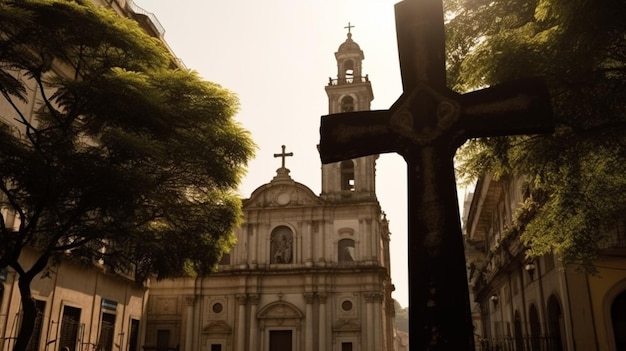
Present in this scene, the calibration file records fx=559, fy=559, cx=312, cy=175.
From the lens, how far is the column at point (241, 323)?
3425cm

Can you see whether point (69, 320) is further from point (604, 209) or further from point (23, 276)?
point (604, 209)

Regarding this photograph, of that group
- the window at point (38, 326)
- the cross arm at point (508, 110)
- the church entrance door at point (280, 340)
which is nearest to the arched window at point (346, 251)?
the church entrance door at point (280, 340)

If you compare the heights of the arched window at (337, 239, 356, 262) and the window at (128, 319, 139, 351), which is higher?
the arched window at (337, 239, 356, 262)

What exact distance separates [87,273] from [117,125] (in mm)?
11976

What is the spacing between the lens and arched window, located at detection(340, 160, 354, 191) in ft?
124

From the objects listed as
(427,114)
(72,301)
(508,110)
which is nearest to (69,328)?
(72,301)

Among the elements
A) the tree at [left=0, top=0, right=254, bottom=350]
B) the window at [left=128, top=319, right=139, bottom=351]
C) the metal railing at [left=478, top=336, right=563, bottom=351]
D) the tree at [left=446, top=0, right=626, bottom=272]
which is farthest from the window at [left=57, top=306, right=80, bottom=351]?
the tree at [left=446, top=0, right=626, bottom=272]

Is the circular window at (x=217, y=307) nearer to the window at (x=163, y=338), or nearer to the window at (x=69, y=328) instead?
the window at (x=163, y=338)

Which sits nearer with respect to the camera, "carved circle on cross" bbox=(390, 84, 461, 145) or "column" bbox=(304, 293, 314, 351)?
"carved circle on cross" bbox=(390, 84, 461, 145)

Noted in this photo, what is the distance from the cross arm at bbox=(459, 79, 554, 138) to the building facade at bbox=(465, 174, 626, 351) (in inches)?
351

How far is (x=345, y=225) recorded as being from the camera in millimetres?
36312

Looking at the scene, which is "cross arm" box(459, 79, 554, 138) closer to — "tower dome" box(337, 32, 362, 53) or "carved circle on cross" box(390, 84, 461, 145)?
"carved circle on cross" box(390, 84, 461, 145)

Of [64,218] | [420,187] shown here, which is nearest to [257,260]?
[64,218]

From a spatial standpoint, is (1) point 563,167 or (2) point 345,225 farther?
(2) point 345,225
